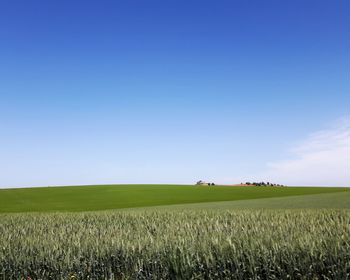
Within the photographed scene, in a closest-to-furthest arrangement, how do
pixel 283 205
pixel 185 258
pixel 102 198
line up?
pixel 185 258 → pixel 283 205 → pixel 102 198

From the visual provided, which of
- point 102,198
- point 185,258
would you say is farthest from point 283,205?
point 102,198

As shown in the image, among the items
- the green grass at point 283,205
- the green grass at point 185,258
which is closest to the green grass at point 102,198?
the green grass at point 283,205

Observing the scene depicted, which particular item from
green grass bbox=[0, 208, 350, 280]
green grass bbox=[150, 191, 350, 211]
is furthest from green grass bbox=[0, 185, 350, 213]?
green grass bbox=[0, 208, 350, 280]

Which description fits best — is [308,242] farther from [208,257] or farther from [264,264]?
[208,257]

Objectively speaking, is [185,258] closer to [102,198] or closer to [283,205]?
[283,205]

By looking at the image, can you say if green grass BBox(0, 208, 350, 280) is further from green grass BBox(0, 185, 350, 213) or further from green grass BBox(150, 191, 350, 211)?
green grass BBox(0, 185, 350, 213)

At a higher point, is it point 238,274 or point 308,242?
point 308,242

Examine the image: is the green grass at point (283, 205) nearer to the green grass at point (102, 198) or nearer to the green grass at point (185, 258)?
the green grass at point (102, 198)

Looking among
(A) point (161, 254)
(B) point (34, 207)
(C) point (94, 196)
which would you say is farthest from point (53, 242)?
(C) point (94, 196)

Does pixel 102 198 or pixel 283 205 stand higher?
pixel 102 198

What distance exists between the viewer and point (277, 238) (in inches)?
360

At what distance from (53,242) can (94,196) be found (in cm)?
3797

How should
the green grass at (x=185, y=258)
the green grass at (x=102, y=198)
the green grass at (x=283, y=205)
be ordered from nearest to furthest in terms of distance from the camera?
the green grass at (x=185, y=258), the green grass at (x=283, y=205), the green grass at (x=102, y=198)

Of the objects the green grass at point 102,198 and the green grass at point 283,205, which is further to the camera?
the green grass at point 102,198
